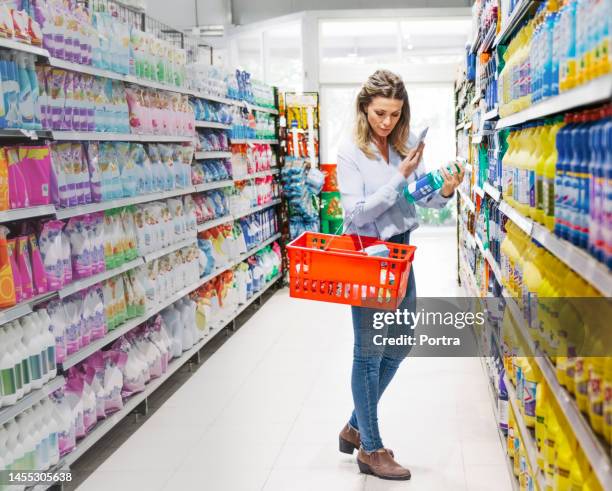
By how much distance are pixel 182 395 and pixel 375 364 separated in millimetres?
1949

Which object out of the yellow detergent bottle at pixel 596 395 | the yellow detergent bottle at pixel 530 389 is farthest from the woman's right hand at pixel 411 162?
the yellow detergent bottle at pixel 596 395

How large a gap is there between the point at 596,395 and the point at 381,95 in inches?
76.2

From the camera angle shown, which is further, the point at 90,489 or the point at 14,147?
the point at 90,489

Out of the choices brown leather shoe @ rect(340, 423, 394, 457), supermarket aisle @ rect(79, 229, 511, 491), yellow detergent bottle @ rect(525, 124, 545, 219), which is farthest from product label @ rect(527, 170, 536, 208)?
brown leather shoe @ rect(340, 423, 394, 457)

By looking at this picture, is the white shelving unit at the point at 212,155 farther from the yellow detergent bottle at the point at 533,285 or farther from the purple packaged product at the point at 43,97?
the yellow detergent bottle at the point at 533,285

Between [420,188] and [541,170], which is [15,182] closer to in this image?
[420,188]

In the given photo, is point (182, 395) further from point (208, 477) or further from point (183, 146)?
point (183, 146)

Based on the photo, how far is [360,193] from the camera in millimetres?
→ 3402

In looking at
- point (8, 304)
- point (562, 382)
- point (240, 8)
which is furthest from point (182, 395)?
point (240, 8)

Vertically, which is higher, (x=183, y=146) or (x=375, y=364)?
(x=183, y=146)

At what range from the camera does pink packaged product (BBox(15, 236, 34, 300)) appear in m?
3.28

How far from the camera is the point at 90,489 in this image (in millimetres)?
3594

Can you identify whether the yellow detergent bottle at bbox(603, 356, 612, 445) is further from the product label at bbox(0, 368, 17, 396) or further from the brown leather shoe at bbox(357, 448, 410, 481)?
the product label at bbox(0, 368, 17, 396)

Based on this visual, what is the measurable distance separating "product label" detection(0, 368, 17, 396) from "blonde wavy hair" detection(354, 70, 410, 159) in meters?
1.73
